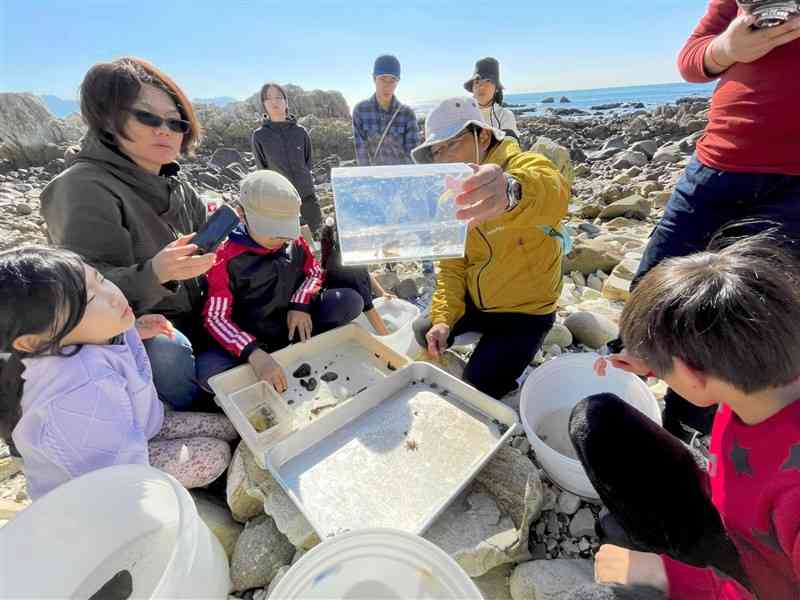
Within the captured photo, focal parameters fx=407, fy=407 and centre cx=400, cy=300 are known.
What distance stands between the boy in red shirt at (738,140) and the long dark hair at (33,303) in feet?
7.21

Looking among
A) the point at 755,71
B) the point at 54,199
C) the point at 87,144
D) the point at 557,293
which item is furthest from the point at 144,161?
the point at 755,71

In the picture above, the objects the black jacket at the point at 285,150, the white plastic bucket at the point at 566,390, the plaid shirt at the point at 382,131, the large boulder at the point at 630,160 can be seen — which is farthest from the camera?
the large boulder at the point at 630,160

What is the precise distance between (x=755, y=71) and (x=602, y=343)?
1.69 m

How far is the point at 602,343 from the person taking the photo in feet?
9.02

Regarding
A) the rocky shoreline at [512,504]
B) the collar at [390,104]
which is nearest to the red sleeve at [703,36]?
the rocky shoreline at [512,504]

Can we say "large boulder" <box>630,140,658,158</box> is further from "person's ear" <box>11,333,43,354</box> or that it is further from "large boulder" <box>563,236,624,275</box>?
"person's ear" <box>11,333,43,354</box>

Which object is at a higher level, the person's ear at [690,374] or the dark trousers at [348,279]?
the person's ear at [690,374]

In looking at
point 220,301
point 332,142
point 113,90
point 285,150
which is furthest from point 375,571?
point 332,142

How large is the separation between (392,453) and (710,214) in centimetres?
161

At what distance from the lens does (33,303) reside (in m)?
1.12

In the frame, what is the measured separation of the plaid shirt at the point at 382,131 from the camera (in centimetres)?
432

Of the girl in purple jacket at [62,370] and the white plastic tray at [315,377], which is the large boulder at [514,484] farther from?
the girl in purple jacket at [62,370]

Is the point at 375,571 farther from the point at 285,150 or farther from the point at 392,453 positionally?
the point at 285,150

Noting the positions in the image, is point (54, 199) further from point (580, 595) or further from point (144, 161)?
point (580, 595)
